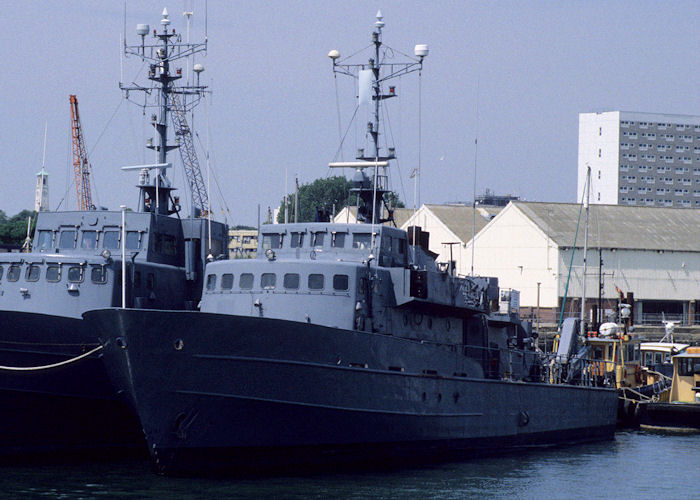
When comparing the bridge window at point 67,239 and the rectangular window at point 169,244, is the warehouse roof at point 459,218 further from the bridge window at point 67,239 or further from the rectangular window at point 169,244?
the bridge window at point 67,239

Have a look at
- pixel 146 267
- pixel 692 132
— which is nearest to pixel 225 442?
pixel 146 267

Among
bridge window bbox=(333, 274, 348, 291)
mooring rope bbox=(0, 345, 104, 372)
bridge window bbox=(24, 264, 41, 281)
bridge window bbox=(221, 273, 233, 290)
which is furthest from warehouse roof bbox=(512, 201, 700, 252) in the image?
mooring rope bbox=(0, 345, 104, 372)

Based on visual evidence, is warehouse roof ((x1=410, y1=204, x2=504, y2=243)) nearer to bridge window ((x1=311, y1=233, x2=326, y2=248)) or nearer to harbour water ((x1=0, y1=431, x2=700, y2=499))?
harbour water ((x1=0, y1=431, x2=700, y2=499))

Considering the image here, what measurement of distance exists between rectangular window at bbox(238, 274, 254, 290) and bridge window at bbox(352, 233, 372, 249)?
2.66m

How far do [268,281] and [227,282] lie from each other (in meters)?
0.94

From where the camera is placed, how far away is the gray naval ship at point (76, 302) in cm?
2378

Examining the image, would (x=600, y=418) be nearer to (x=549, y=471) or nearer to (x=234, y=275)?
(x=549, y=471)

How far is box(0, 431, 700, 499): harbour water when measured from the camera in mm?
20578

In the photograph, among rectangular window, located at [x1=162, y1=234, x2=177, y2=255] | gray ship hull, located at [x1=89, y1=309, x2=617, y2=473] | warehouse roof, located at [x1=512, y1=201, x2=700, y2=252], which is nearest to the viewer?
gray ship hull, located at [x1=89, y1=309, x2=617, y2=473]

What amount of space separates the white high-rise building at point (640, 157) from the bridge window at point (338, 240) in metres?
106

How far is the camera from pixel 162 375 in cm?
2098

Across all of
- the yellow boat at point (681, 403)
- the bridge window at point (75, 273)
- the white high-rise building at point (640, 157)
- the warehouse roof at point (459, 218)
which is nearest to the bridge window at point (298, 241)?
the bridge window at point (75, 273)

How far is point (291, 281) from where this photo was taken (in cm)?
2361

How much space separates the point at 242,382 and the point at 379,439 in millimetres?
3610
